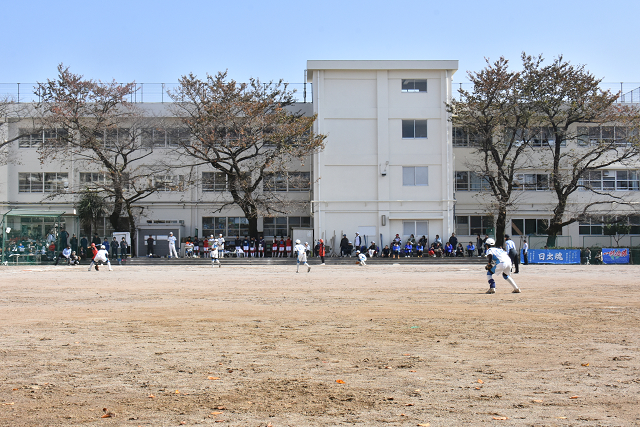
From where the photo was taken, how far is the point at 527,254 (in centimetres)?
3806

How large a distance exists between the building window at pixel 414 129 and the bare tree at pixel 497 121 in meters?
2.17

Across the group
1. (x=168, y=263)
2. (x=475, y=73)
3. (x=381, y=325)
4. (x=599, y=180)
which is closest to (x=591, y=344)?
(x=381, y=325)

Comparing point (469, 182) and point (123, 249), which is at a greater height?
point (469, 182)

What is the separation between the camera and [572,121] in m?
43.6

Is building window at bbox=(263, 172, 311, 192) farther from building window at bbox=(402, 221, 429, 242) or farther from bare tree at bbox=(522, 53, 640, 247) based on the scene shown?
bare tree at bbox=(522, 53, 640, 247)

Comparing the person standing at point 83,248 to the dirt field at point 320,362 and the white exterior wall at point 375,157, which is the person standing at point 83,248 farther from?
the dirt field at point 320,362

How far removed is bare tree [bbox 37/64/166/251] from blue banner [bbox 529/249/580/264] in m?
25.7

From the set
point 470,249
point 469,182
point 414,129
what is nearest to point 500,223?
point 470,249

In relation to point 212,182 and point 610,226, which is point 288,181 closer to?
point 212,182

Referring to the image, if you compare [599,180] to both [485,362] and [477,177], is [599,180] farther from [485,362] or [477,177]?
[485,362]

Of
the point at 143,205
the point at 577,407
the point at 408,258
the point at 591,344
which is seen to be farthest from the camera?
the point at 143,205

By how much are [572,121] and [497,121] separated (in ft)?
18.6

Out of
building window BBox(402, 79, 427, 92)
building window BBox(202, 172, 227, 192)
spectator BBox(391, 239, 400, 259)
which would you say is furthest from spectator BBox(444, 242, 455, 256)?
building window BBox(202, 172, 227, 192)

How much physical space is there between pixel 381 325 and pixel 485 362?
3388 mm
